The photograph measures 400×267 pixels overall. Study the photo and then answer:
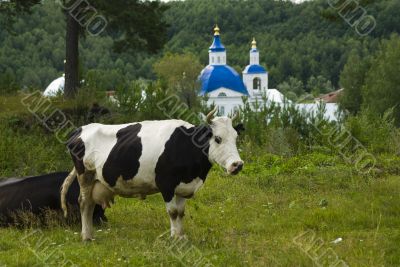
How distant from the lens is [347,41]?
373 ft

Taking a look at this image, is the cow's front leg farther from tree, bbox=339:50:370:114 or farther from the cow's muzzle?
tree, bbox=339:50:370:114

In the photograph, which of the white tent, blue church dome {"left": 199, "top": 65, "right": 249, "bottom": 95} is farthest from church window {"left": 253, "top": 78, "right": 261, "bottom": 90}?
the white tent

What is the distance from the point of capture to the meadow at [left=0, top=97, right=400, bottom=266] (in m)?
6.04

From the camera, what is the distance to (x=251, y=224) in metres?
7.78

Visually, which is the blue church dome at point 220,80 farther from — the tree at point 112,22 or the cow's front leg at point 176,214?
the cow's front leg at point 176,214

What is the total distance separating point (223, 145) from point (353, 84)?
63.1 meters

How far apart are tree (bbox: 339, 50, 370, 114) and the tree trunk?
49.7m

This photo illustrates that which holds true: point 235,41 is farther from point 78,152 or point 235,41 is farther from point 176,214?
point 176,214

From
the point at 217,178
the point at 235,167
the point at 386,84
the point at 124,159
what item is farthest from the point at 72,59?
the point at 386,84

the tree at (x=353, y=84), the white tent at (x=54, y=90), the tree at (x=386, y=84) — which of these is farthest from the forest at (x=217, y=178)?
the tree at (x=353, y=84)

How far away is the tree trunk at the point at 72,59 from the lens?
18.0 meters

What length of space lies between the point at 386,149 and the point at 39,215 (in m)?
9.55

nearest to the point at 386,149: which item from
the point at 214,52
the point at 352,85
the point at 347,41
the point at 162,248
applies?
the point at 162,248

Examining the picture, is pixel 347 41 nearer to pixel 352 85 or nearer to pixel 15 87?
pixel 352 85
